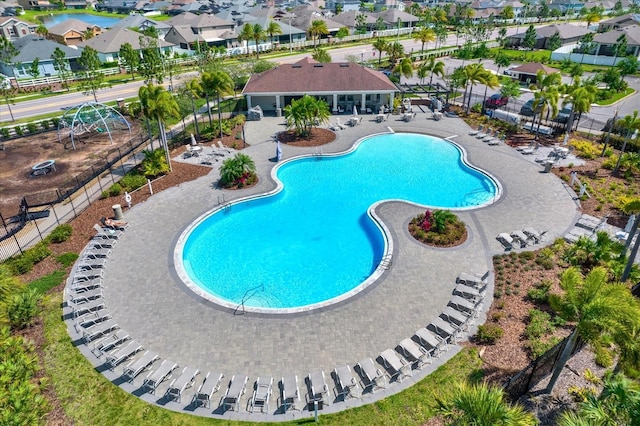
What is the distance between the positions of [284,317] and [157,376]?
20.2 ft

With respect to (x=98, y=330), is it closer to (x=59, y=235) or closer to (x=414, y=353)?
(x=59, y=235)

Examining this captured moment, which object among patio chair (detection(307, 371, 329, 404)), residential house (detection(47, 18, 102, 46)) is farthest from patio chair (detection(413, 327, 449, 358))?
residential house (detection(47, 18, 102, 46))

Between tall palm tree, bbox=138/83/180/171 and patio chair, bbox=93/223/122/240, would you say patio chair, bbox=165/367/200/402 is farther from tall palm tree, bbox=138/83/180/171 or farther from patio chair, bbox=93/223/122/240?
tall palm tree, bbox=138/83/180/171

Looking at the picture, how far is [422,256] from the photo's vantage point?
23.8 metres

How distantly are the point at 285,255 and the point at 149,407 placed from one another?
11960 mm

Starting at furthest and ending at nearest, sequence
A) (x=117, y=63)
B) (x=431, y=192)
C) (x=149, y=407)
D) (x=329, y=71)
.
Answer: (x=117, y=63)
(x=329, y=71)
(x=431, y=192)
(x=149, y=407)

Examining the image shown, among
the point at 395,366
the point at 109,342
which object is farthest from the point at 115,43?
the point at 395,366

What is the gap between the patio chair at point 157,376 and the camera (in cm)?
1603

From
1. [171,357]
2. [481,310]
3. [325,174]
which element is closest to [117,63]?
[325,174]

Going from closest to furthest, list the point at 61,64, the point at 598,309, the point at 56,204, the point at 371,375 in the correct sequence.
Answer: the point at 598,309, the point at 371,375, the point at 56,204, the point at 61,64

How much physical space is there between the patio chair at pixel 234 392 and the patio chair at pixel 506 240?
17.6 m

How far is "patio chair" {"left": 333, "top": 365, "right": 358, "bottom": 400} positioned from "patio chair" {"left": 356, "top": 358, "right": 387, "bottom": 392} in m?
0.47

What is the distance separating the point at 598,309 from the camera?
12.2 m

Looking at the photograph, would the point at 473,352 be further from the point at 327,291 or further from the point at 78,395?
the point at 78,395
